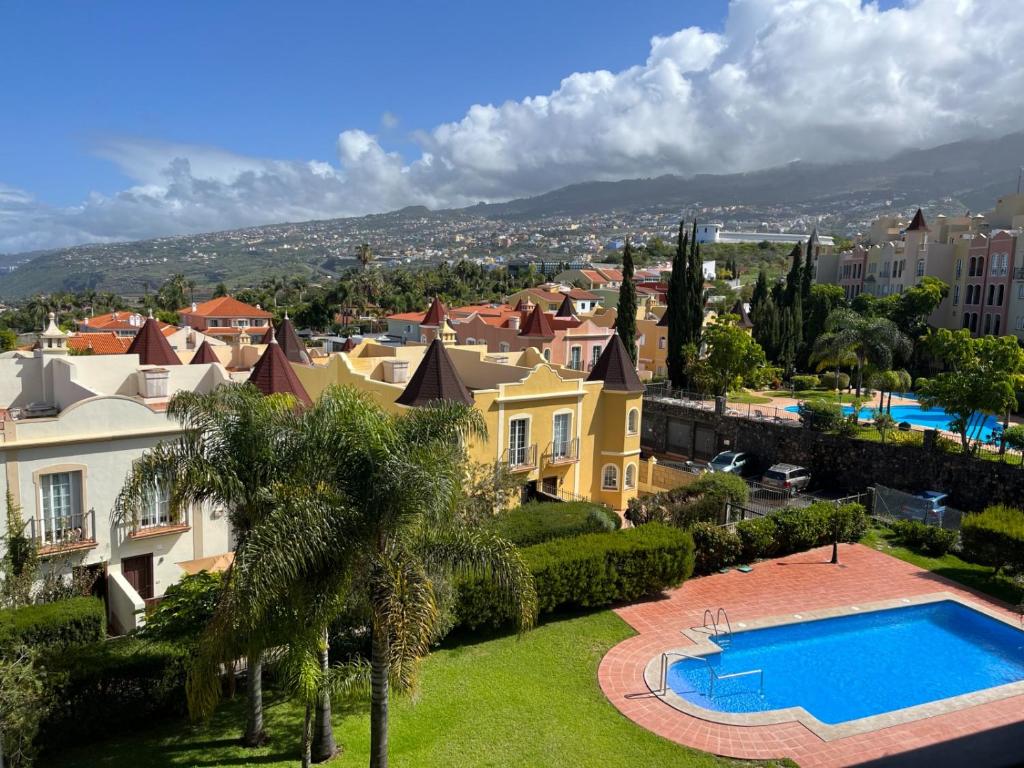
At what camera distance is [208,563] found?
2006 centimetres

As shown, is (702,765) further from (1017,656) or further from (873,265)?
(873,265)

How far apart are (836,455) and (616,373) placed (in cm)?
1569

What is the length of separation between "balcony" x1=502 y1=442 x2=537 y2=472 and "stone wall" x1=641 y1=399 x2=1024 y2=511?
18642 millimetres

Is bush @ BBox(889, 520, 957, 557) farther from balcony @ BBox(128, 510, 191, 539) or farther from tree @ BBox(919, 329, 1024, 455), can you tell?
balcony @ BBox(128, 510, 191, 539)

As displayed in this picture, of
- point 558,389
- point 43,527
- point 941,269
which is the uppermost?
point 941,269

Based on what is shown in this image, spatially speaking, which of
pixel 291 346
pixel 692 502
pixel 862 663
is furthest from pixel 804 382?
pixel 862 663

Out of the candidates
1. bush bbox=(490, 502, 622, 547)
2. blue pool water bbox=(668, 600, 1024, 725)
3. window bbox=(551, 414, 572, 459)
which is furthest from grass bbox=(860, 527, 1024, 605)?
window bbox=(551, 414, 572, 459)

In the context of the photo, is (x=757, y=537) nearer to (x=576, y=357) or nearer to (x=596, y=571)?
(x=596, y=571)

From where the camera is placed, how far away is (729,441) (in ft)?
141

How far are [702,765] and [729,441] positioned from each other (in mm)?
31861

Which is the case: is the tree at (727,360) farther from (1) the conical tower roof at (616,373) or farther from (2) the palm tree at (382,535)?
(2) the palm tree at (382,535)

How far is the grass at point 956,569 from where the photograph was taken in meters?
21.8

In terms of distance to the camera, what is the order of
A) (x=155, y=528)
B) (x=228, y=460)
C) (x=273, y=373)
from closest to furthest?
(x=228, y=460) < (x=155, y=528) < (x=273, y=373)

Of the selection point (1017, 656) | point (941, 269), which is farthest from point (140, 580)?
point (941, 269)
